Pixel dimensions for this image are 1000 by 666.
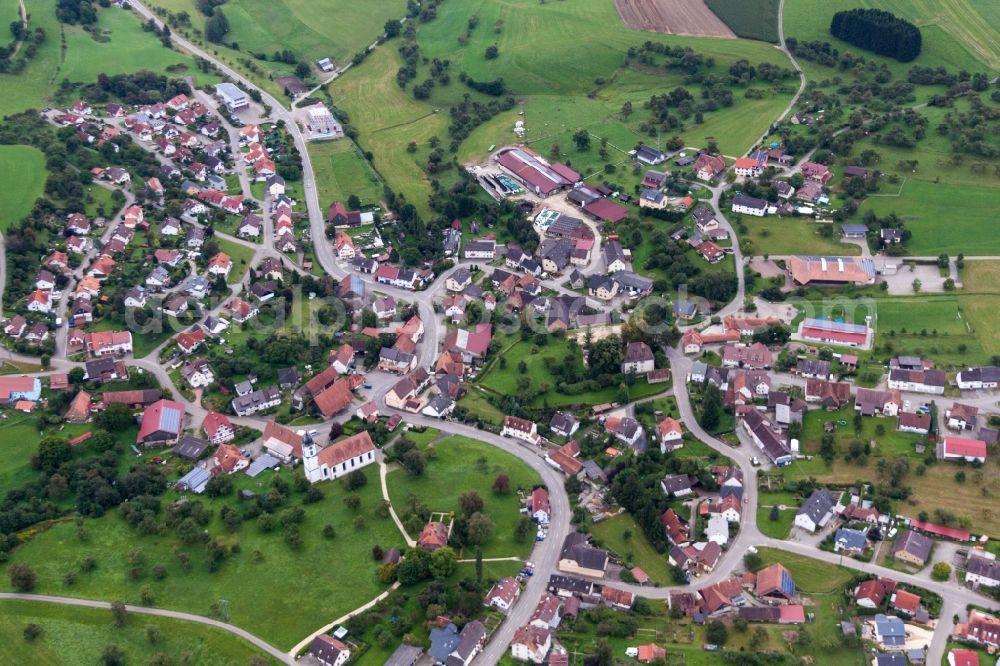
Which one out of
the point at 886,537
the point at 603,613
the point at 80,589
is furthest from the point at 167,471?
the point at 886,537

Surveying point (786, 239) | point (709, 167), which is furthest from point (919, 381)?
point (709, 167)

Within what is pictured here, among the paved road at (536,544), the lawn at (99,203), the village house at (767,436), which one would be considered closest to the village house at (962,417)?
the village house at (767,436)

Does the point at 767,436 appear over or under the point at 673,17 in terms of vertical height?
under

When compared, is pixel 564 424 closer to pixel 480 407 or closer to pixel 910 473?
pixel 480 407

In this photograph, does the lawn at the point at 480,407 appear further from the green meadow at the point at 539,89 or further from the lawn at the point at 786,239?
the green meadow at the point at 539,89

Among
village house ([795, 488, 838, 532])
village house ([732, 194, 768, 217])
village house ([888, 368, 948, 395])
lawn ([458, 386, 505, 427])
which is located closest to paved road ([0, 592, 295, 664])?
lawn ([458, 386, 505, 427])
